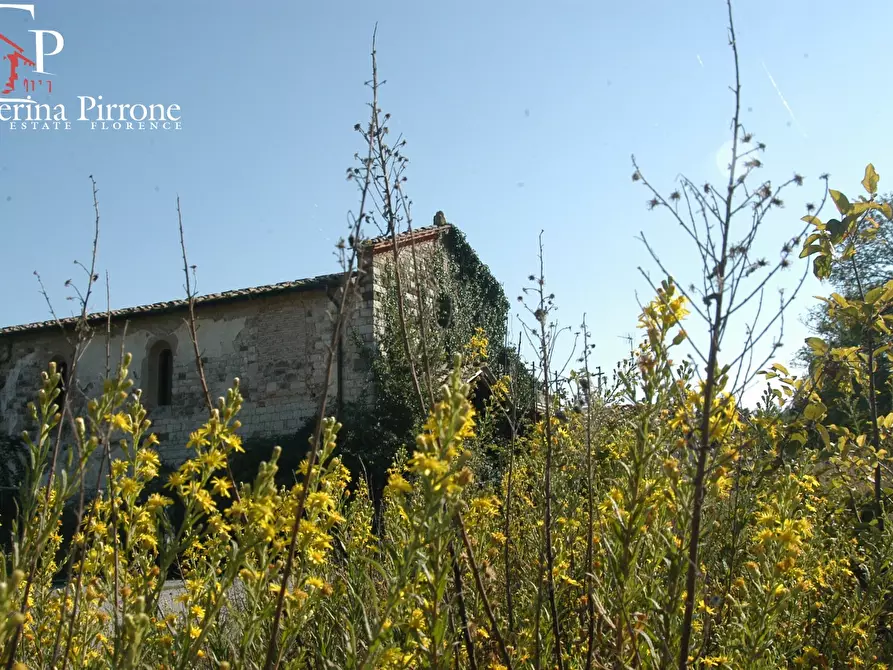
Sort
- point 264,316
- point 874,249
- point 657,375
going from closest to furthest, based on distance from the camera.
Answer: point 657,375
point 264,316
point 874,249

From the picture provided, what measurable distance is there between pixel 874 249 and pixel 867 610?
32.0 meters

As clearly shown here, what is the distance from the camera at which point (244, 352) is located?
1405cm

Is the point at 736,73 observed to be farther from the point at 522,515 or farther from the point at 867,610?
the point at 522,515

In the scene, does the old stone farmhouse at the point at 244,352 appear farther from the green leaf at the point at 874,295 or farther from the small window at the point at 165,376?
the green leaf at the point at 874,295

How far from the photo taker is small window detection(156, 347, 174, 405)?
15344 mm

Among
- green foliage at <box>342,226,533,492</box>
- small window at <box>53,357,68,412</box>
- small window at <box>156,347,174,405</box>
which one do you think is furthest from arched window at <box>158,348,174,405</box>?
green foliage at <box>342,226,533,492</box>

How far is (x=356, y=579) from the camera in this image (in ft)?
10.5

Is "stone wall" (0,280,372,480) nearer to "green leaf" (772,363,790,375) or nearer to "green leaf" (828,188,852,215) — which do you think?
"green leaf" (772,363,790,375)

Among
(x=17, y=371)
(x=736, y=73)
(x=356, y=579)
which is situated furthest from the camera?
(x=17, y=371)

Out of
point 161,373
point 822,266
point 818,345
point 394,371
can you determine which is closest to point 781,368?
point 818,345

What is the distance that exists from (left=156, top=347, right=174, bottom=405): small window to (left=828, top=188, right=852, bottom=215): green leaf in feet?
46.0

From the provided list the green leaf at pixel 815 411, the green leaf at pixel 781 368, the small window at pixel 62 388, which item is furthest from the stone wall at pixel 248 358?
the green leaf at pixel 815 411

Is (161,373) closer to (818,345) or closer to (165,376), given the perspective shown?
(165,376)

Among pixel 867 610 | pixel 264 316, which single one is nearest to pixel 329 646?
pixel 867 610
